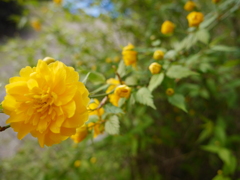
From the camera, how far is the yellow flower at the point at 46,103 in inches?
19.9

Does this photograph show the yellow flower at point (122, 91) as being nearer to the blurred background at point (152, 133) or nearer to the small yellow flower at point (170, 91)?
the small yellow flower at point (170, 91)

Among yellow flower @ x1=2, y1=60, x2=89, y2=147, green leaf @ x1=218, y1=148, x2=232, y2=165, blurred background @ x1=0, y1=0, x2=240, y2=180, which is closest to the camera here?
yellow flower @ x1=2, y1=60, x2=89, y2=147

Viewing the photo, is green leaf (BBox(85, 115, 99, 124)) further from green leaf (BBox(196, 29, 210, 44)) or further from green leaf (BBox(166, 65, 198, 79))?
green leaf (BBox(196, 29, 210, 44))

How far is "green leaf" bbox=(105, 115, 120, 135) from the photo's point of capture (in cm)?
60

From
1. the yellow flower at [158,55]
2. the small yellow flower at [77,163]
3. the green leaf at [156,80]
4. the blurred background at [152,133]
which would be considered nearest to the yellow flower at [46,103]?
the green leaf at [156,80]

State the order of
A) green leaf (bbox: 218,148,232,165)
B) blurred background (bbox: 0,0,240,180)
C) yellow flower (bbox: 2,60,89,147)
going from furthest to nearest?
blurred background (bbox: 0,0,240,180) < green leaf (bbox: 218,148,232,165) < yellow flower (bbox: 2,60,89,147)

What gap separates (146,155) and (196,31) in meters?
1.20

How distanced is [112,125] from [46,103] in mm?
221

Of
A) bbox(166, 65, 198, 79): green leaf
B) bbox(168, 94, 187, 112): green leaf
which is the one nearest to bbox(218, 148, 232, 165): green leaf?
bbox(168, 94, 187, 112): green leaf

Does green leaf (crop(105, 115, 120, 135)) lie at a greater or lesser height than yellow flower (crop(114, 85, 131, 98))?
lesser

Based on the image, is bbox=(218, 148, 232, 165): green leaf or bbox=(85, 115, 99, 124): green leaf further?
bbox=(218, 148, 232, 165): green leaf

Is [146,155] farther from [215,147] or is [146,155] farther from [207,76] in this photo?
[207,76]

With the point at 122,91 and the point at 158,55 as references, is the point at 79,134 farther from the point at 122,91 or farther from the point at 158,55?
the point at 158,55

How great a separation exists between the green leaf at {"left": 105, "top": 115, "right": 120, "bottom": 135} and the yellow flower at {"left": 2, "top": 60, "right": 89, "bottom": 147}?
5.2 inches
